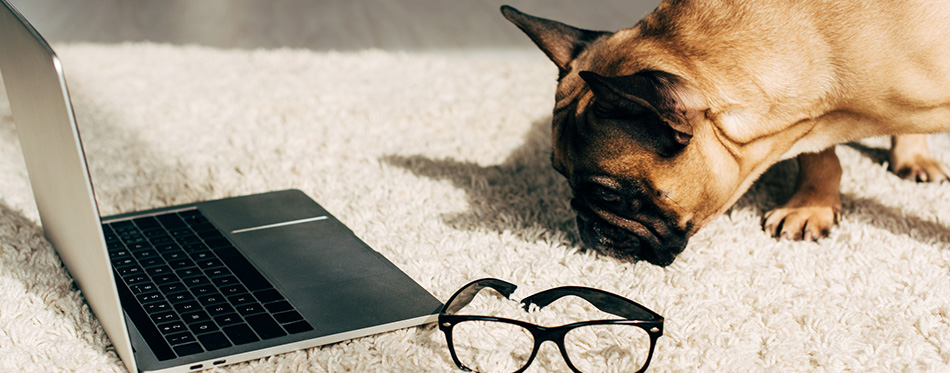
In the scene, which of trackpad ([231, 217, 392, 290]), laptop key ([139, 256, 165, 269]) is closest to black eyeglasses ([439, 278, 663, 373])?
trackpad ([231, 217, 392, 290])

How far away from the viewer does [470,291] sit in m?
1.09

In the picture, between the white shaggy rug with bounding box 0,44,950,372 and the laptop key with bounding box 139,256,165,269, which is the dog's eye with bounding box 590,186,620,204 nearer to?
the white shaggy rug with bounding box 0,44,950,372

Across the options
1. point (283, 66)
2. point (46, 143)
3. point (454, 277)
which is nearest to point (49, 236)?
point (46, 143)

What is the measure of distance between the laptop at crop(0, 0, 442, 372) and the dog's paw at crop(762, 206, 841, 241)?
759mm

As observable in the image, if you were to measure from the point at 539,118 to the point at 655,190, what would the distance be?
988 millimetres

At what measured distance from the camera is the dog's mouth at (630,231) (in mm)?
1260

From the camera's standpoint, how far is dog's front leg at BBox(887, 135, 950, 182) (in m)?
1.74

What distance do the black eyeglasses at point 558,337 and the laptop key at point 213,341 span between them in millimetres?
282

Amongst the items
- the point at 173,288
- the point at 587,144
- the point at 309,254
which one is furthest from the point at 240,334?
the point at 587,144

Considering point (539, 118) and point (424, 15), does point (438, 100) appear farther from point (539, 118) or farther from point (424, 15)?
point (424, 15)

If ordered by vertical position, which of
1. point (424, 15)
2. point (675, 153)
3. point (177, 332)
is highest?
point (675, 153)

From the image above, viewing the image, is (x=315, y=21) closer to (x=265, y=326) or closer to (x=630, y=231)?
(x=630, y=231)

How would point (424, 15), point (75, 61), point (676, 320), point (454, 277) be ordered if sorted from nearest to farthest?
1. point (676, 320)
2. point (454, 277)
3. point (75, 61)
4. point (424, 15)

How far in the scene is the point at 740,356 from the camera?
104cm
